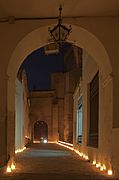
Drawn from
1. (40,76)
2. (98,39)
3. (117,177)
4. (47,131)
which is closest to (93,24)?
(98,39)

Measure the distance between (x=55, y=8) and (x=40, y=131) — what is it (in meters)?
31.1

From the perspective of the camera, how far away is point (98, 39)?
799 centimetres

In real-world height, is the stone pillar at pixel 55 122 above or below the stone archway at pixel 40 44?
below

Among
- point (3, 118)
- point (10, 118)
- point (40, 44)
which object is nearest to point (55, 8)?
point (40, 44)

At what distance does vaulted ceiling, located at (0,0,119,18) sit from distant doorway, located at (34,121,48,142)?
29.7m

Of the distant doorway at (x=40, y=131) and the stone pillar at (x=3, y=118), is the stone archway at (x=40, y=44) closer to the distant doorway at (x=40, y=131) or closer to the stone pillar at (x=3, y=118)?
the stone pillar at (x=3, y=118)

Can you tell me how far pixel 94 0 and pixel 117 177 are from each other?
356cm

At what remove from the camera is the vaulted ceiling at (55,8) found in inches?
276

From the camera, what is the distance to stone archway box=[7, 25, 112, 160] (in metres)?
8.15

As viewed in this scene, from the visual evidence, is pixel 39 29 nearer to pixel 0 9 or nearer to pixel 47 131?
pixel 0 9

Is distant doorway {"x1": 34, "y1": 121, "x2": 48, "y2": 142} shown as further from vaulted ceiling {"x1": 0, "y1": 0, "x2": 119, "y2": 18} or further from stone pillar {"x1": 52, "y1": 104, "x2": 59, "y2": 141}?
vaulted ceiling {"x1": 0, "y1": 0, "x2": 119, "y2": 18}

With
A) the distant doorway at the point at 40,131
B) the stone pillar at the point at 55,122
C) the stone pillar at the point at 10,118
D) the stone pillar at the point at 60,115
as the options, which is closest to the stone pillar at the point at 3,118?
the stone pillar at the point at 10,118

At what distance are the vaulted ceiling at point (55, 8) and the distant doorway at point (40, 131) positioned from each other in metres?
29.7

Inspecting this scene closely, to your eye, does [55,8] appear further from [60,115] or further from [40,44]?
[60,115]
